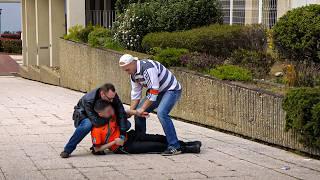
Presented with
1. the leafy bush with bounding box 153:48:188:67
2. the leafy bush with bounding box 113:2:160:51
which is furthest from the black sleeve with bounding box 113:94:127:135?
the leafy bush with bounding box 113:2:160:51

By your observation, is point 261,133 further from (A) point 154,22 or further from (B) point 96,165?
(A) point 154,22

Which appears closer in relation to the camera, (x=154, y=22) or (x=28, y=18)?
(x=154, y=22)

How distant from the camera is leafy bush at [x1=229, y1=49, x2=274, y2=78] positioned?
463 inches

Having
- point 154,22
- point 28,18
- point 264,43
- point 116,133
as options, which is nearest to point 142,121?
point 116,133

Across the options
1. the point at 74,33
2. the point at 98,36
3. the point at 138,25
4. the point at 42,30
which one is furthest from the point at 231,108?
the point at 42,30

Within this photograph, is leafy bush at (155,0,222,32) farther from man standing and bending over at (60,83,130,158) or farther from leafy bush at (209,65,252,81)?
man standing and bending over at (60,83,130,158)

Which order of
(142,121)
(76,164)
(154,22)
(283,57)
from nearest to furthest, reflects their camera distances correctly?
(76,164) < (142,121) < (283,57) < (154,22)

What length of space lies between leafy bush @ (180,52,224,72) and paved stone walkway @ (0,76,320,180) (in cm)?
160

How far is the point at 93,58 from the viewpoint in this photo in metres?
17.6

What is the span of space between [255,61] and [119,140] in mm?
4792

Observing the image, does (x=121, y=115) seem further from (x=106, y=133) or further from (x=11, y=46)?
(x=11, y=46)

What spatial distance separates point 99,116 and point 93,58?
973 cm

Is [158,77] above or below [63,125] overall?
above

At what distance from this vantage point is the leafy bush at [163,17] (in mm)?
16047
